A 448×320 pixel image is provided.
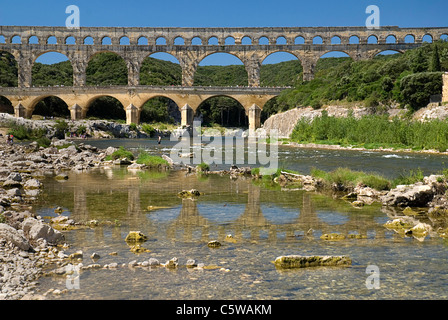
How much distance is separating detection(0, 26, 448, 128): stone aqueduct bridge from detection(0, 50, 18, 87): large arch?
8.54 m

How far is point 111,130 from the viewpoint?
193 feet

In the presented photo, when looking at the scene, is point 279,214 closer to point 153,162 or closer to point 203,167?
point 203,167

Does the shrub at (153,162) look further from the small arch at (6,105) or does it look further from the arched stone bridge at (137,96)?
the small arch at (6,105)

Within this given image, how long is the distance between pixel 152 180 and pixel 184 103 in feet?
164

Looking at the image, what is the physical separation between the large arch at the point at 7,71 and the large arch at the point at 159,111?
2298 centimetres

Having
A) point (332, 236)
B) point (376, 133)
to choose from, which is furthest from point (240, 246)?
point (376, 133)

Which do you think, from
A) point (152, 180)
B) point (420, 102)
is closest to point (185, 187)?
point (152, 180)

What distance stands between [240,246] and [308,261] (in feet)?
4.70

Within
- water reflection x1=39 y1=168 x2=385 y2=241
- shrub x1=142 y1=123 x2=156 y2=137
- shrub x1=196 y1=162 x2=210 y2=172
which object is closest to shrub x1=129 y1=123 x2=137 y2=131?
shrub x1=142 y1=123 x2=156 y2=137

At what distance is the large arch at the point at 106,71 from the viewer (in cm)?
8994

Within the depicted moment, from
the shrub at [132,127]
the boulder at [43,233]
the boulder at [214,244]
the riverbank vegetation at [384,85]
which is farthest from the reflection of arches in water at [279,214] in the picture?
the shrub at [132,127]

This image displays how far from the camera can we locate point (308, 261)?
7.23 meters

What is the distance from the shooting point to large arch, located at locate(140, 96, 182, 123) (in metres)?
78.9

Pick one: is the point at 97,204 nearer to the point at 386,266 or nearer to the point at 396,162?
the point at 386,266
